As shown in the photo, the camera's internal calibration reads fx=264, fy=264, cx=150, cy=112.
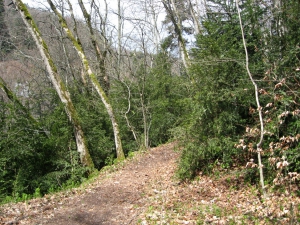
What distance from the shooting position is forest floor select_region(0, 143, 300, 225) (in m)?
4.61

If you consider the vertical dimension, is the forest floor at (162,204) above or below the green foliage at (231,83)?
below

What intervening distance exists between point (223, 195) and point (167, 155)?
16.7 feet

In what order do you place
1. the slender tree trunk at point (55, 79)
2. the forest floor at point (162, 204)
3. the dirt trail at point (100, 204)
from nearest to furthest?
the forest floor at point (162, 204)
the dirt trail at point (100, 204)
the slender tree trunk at point (55, 79)

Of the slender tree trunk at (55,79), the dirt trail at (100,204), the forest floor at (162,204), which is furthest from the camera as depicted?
the slender tree trunk at (55,79)

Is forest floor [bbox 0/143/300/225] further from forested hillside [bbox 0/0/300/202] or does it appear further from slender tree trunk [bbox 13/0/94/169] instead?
slender tree trunk [bbox 13/0/94/169]

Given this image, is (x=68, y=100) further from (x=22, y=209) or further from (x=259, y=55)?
(x=259, y=55)

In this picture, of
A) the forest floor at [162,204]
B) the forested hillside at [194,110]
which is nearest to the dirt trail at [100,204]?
the forest floor at [162,204]

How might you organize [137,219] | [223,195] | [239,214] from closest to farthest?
1. [239,214]
2. [137,219]
3. [223,195]

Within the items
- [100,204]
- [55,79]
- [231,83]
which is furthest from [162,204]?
[55,79]

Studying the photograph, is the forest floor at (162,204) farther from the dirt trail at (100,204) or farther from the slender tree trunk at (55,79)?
the slender tree trunk at (55,79)

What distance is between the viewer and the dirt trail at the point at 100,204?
5.66m

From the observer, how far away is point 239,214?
473cm

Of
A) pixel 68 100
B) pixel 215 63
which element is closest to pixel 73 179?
pixel 68 100

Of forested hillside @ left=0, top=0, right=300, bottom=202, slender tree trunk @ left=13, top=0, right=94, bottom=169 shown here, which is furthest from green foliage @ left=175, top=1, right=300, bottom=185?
slender tree trunk @ left=13, top=0, right=94, bottom=169
